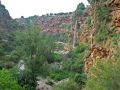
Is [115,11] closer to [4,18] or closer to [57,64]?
[57,64]

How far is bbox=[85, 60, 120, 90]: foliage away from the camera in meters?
32.6

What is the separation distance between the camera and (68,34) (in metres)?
126

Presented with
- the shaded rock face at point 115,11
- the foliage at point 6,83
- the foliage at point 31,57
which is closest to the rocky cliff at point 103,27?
the shaded rock face at point 115,11

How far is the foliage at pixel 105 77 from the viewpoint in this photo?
32.6 meters

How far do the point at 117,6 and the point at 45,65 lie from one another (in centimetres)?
1626

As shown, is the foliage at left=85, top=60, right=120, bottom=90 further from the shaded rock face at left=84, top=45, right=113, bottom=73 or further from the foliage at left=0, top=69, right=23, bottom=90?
the foliage at left=0, top=69, right=23, bottom=90

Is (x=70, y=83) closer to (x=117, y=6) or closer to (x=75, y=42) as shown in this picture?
(x=117, y=6)

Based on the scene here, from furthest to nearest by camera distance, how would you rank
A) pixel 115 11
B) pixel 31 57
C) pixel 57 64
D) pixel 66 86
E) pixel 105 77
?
pixel 57 64 → pixel 31 57 → pixel 115 11 → pixel 66 86 → pixel 105 77

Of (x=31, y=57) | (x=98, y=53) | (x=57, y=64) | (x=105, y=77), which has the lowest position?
(x=57, y=64)

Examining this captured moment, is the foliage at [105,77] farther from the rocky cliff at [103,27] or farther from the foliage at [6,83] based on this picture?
the foliage at [6,83]

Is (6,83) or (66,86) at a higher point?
(6,83)

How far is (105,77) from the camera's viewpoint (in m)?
33.4

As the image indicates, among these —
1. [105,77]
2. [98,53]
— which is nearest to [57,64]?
[98,53]

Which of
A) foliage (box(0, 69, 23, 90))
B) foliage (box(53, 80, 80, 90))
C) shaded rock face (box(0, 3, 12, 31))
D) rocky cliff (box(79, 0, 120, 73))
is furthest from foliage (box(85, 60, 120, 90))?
shaded rock face (box(0, 3, 12, 31))
